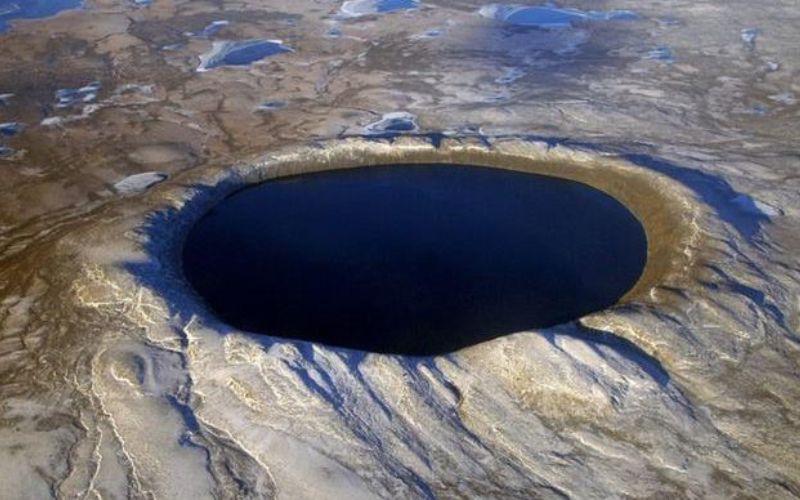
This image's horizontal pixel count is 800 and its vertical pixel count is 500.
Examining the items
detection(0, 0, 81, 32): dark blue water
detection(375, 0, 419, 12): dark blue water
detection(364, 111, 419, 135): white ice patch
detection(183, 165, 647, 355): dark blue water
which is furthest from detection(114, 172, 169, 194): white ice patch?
detection(0, 0, 81, 32): dark blue water

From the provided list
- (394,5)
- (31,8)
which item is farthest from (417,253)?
(31,8)

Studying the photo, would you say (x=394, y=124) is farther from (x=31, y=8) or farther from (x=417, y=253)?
(x=31, y=8)

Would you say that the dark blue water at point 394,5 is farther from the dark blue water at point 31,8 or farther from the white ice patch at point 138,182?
the white ice patch at point 138,182

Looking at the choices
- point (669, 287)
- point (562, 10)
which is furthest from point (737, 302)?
point (562, 10)

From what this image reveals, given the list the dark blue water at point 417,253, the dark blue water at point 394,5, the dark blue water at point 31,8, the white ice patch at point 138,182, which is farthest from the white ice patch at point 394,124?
the dark blue water at point 31,8

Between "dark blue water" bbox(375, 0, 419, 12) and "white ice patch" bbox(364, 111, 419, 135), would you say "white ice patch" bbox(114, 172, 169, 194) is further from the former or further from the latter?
→ "dark blue water" bbox(375, 0, 419, 12)

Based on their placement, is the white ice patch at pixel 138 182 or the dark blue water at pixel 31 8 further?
the dark blue water at pixel 31 8
